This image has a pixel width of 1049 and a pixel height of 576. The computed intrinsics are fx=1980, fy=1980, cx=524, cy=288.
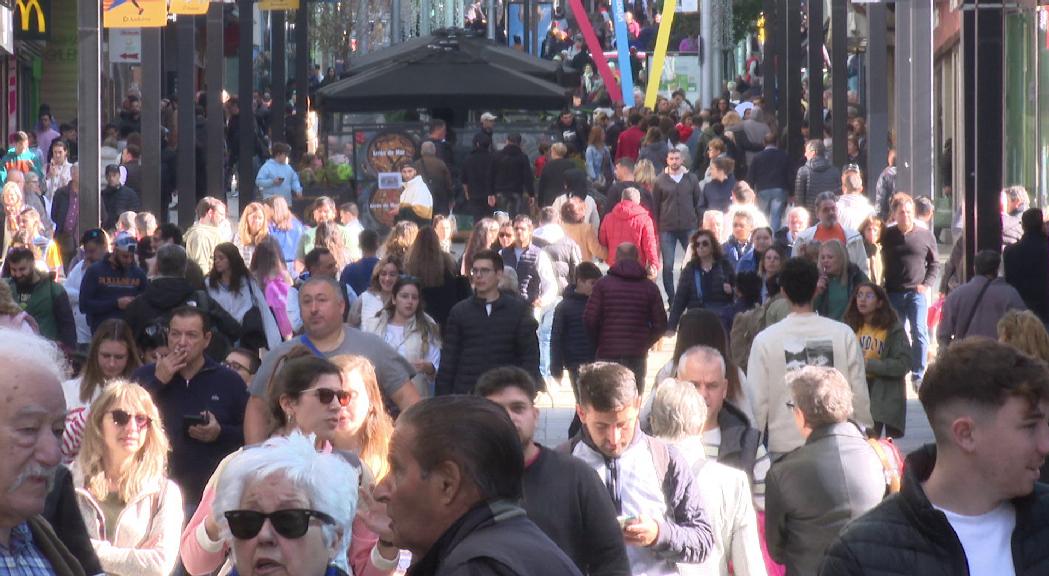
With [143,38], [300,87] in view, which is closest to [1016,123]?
[143,38]

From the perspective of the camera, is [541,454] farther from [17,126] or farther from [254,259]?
[17,126]

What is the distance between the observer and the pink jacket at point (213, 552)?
5.71 metres

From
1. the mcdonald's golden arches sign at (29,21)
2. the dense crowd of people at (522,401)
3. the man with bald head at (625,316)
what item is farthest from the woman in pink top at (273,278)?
the mcdonald's golden arches sign at (29,21)

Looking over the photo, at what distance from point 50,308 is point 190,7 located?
11591 millimetres

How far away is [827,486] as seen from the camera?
7434 millimetres

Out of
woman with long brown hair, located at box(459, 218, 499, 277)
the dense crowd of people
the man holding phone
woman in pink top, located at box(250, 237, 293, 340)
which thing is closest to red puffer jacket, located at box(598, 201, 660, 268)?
the dense crowd of people

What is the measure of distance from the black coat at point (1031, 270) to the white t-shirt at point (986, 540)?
11755 mm

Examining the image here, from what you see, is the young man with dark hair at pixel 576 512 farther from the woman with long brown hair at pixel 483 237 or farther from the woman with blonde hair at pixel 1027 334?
the woman with long brown hair at pixel 483 237

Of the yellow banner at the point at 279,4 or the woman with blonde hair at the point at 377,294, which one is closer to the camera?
the woman with blonde hair at the point at 377,294

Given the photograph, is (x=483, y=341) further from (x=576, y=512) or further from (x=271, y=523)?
(x=271, y=523)

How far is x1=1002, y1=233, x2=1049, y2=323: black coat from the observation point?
50.9ft

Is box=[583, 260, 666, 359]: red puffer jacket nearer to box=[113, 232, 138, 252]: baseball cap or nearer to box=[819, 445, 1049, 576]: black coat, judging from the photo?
box=[113, 232, 138, 252]: baseball cap

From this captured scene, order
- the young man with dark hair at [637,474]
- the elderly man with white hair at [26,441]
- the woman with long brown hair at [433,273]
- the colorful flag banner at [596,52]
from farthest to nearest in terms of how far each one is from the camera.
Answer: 1. the colorful flag banner at [596,52]
2. the woman with long brown hair at [433,273]
3. the young man with dark hair at [637,474]
4. the elderly man with white hair at [26,441]

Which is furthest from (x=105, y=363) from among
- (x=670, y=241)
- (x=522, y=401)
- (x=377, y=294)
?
(x=670, y=241)
